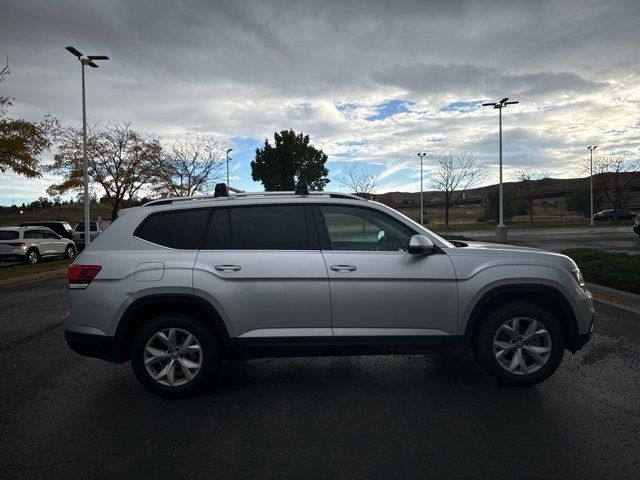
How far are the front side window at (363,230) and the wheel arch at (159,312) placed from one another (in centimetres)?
122

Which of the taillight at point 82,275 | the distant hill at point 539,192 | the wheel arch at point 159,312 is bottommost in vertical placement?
the wheel arch at point 159,312

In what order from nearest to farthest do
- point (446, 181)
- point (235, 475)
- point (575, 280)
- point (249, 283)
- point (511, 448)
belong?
point (235, 475) < point (511, 448) < point (249, 283) < point (575, 280) < point (446, 181)

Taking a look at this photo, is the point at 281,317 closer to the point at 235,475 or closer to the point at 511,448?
the point at 235,475

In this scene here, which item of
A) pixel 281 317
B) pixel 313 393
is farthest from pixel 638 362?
pixel 281 317

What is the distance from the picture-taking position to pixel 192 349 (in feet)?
13.6

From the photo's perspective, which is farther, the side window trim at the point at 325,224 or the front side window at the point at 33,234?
the front side window at the point at 33,234

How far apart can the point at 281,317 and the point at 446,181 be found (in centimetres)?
5226

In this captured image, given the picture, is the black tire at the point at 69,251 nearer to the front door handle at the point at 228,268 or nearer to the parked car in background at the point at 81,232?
the parked car in background at the point at 81,232

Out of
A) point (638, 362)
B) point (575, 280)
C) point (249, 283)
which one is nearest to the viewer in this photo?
point (249, 283)

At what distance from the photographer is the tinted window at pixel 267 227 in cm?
427

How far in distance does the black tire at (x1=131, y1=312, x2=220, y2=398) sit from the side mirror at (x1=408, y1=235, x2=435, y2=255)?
1.87 meters

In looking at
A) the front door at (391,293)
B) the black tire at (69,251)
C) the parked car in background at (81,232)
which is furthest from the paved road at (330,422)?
the parked car in background at (81,232)

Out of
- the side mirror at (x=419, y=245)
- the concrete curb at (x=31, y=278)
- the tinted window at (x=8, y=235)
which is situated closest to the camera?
the side mirror at (x=419, y=245)

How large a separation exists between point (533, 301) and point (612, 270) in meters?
6.27
